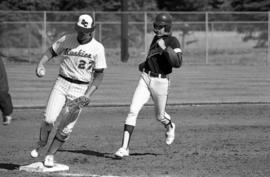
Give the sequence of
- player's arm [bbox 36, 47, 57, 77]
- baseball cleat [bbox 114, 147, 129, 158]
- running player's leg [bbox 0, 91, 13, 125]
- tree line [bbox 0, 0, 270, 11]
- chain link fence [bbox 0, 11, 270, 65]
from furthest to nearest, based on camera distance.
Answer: tree line [bbox 0, 0, 270, 11] → chain link fence [bbox 0, 11, 270, 65] → baseball cleat [bbox 114, 147, 129, 158] → player's arm [bbox 36, 47, 57, 77] → running player's leg [bbox 0, 91, 13, 125]

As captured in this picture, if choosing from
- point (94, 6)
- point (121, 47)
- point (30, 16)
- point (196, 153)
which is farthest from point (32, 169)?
point (94, 6)

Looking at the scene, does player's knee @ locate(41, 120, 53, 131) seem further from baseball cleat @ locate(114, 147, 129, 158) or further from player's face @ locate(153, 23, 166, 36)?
player's face @ locate(153, 23, 166, 36)

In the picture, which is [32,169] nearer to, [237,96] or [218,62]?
[237,96]

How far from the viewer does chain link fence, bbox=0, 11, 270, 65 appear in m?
32.9

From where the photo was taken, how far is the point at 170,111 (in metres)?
15.9

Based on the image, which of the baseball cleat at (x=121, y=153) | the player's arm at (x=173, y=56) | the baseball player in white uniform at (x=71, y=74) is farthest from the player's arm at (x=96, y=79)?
the baseball cleat at (x=121, y=153)

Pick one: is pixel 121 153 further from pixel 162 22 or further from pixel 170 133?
pixel 162 22

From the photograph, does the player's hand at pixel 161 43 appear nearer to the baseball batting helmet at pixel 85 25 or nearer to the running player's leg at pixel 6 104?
the baseball batting helmet at pixel 85 25

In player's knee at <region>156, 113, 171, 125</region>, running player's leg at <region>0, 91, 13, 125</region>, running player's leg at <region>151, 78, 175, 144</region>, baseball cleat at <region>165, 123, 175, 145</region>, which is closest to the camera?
running player's leg at <region>0, 91, 13, 125</region>

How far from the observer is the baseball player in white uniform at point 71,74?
27.8 ft

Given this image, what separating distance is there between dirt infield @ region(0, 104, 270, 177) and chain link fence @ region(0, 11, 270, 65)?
55.5 feet

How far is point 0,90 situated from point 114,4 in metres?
38.6

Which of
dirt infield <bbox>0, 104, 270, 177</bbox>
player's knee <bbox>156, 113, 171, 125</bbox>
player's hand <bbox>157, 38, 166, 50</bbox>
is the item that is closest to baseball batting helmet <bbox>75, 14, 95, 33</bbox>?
player's hand <bbox>157, 38, 166, 50</bbox>

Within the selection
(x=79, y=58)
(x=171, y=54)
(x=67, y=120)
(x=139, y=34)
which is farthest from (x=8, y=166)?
(x=139, y=34)
